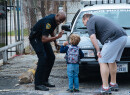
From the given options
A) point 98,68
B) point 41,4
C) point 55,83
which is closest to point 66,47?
point 98,68

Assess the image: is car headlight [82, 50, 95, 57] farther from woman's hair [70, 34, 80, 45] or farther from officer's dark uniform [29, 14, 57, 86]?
officer's dark uniform [29, 14, 57, 86]

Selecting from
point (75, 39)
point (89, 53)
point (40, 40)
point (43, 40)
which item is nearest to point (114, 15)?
point (89, 53)

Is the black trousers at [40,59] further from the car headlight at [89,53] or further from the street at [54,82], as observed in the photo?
the car headlight at [89,53]

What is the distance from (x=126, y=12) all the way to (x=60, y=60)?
3.77 m

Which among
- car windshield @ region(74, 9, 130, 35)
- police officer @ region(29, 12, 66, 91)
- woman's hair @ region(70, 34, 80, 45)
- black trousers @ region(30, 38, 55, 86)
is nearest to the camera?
woman's hair @ region(70, 34, 80, 45)

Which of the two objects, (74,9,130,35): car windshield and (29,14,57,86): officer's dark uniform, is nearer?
(29,14,57,86): officer's dark uniform

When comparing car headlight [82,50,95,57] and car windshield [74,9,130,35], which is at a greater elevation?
car windshield [74,9,130,35]

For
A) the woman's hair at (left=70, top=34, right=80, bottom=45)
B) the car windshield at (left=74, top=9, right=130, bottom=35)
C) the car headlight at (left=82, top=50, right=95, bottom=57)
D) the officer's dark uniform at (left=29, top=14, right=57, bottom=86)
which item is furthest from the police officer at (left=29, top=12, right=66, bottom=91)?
the car windshield at (left=74, top=9, right=130, bottom=35)

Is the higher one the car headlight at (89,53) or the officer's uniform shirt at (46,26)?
the officer's uniform shirt at (46,26)

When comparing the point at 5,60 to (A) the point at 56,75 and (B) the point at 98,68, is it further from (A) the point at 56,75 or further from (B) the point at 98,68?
(B) the point at 98,68

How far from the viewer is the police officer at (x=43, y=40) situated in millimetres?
6426

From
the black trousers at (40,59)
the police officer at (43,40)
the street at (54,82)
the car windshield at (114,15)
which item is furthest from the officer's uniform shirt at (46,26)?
the car windshield at (114,15)

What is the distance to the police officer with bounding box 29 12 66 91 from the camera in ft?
21.1

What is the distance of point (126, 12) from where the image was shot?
8148 millimetres
